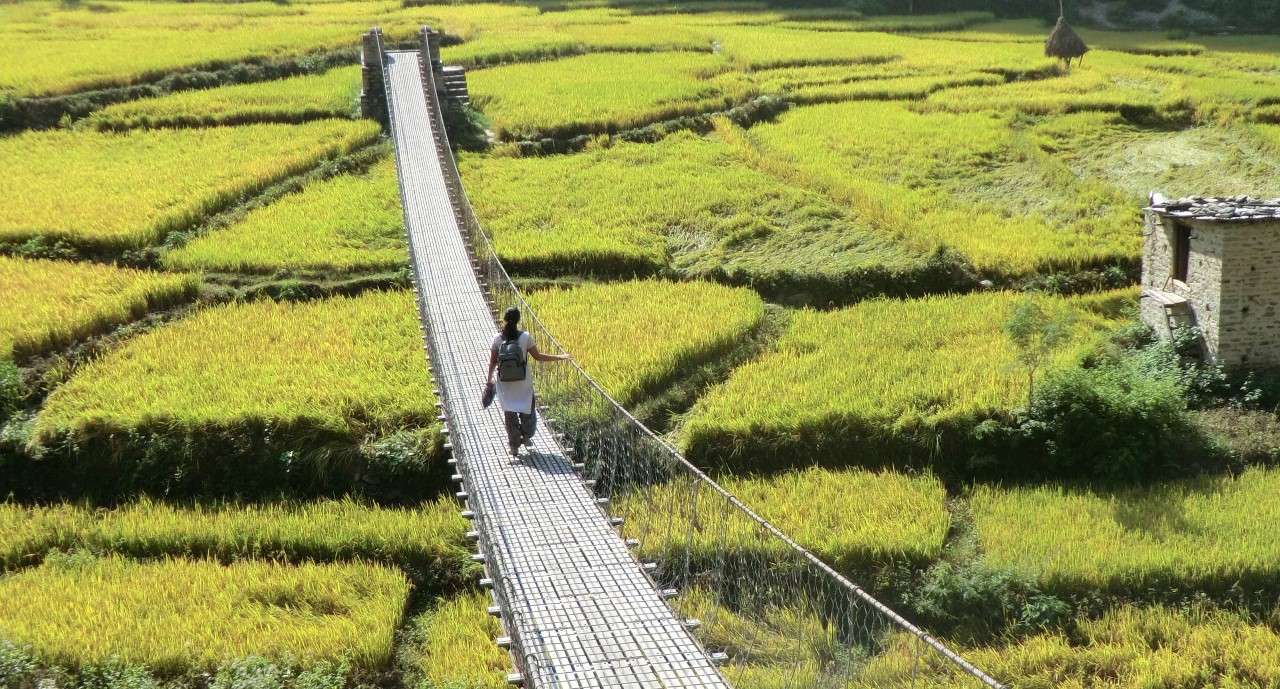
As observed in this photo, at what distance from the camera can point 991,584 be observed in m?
8.00

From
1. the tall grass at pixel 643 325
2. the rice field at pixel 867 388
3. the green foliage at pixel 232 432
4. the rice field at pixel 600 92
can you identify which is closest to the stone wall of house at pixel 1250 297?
the rice field at pixel 867 388

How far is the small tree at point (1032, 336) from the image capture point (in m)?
10.1

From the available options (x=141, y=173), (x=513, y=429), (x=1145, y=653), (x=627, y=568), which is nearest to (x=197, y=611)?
(x=513, y=429)

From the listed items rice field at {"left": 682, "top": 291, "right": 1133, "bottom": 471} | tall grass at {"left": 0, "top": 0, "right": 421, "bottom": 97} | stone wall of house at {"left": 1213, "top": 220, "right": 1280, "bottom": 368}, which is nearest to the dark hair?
rice field at {"left": 682, "top": 291, "right": 1133, "bottom": 471}

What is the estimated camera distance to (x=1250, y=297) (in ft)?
36.5

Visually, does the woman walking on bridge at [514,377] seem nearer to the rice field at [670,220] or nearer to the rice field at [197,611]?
the rice field at [197,611]

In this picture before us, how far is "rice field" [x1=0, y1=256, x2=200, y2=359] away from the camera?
11320mm

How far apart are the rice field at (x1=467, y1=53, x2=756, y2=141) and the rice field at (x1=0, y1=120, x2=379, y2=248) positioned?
247 cm

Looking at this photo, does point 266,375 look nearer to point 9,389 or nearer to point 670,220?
point 9,389

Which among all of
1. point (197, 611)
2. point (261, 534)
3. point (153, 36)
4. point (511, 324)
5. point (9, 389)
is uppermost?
point (153, 36)

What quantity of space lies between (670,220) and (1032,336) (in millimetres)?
5712

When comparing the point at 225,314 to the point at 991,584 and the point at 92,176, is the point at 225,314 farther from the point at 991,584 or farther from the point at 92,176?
the point at 991,584

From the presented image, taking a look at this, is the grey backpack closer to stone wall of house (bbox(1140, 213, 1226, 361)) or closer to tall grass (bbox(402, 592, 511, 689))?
tall grass (bbox(402, 592, 511, 689))

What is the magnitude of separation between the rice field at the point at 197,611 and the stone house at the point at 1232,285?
7.48 m
